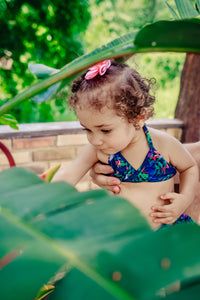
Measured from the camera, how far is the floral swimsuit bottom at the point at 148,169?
99 cm

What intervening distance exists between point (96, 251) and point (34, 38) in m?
3.18

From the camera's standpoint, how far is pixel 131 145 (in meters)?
1.02

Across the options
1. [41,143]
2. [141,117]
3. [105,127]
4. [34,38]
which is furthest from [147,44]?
[34,38]

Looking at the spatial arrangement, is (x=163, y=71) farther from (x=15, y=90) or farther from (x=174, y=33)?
(x=174, y=33)

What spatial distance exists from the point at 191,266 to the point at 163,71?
593cm

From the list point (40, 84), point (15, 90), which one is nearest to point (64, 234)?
point (40, 84)

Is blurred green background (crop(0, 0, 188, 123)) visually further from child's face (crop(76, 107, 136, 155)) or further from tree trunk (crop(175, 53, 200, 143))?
child's face (crop(76, 107, 136, 155))

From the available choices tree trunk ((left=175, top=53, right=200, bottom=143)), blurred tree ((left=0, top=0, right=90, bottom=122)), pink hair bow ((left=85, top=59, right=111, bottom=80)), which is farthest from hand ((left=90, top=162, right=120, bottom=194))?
blurred tree ((left=0, top=0, right=90, bottom=122))

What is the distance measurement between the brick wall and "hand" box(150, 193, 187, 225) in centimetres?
152

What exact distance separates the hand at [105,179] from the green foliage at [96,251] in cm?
74

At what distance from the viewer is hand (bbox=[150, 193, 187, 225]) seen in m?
0.90

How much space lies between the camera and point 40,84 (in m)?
0.35

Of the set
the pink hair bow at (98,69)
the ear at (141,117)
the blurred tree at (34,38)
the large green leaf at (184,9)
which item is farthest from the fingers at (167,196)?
the blurred tree at (34,38)

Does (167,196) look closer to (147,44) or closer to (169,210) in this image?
(169,210)
